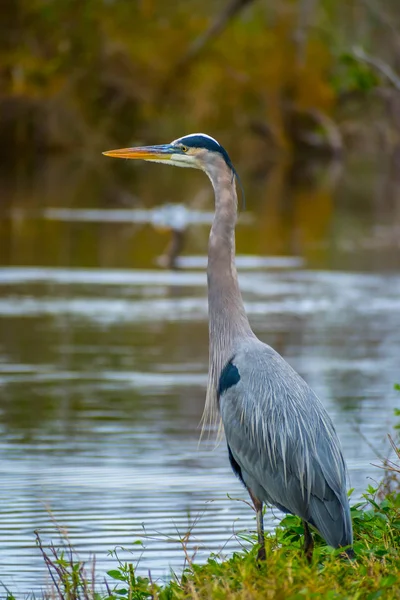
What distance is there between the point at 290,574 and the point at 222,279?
177cm

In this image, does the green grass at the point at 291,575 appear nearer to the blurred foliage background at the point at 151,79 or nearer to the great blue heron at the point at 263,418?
the great blue heron at the point at 263,418

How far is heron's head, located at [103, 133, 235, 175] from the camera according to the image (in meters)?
5.96

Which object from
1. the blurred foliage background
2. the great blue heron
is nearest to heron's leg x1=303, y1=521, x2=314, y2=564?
the great blue heron

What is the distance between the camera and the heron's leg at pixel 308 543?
5.25 meters

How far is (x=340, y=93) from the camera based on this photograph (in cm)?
6525

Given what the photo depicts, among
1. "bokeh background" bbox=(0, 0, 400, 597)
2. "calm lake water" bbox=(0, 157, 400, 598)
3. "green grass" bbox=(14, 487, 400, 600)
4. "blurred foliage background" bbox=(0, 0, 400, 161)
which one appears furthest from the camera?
"blurred foliage background" bbox=(0, 0, 400, 161)

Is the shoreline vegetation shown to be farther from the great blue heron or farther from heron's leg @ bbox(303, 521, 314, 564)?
the great blue heron

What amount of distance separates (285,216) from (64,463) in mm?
19600

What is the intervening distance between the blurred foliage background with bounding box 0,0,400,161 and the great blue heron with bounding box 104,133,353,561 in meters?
51.9

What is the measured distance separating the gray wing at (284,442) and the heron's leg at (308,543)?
0.06 meters

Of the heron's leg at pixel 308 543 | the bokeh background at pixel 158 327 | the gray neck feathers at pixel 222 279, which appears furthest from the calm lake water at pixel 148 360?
the gray neck feathers at pixel 222 279

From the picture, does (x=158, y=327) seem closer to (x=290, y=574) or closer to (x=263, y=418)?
(x=263, y=418)

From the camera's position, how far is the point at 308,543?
530 cm

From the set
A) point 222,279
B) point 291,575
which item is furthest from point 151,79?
point 291,575
